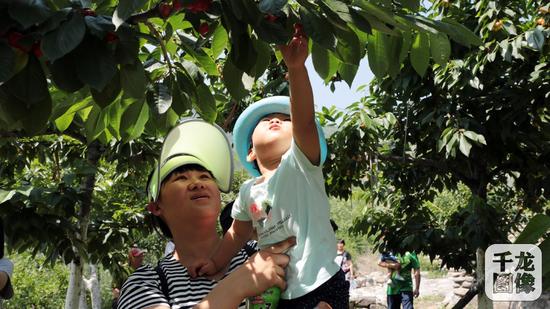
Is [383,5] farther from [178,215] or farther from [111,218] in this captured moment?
[111,218]

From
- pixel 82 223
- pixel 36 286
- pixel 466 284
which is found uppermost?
pixel 82 223

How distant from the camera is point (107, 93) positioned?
1.22 metres

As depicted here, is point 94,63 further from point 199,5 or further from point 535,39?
point 535,39

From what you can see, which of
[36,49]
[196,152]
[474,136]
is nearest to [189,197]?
[196,152]

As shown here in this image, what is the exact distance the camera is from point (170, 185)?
1665 millimetres

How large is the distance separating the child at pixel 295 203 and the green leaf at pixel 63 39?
20.0 inches

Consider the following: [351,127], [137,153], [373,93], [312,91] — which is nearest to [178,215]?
[312,91]

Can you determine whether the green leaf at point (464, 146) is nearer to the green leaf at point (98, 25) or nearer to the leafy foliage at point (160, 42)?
the leafy foliage at point (160, 42)

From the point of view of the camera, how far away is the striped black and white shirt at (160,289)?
1.45 metres

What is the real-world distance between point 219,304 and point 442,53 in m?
0.80

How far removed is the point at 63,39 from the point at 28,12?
0.26ft

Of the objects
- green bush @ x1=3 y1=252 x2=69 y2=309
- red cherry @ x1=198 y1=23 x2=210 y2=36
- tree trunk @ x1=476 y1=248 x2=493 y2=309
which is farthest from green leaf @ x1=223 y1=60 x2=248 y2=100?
green bush @ x1=3 y1=252 x2=69 y2=309

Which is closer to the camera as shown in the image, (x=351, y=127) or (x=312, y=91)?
(x=312, y=91)

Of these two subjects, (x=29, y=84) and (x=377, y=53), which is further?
(x=377, y=53)
